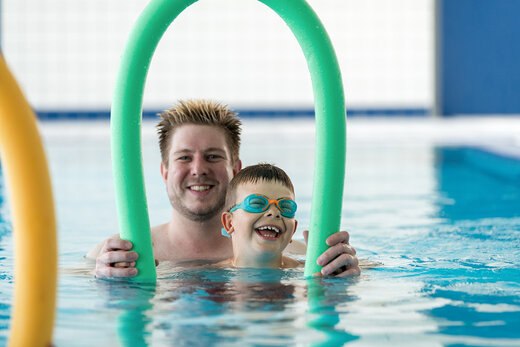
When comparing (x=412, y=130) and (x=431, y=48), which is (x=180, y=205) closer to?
(x=412, y=130)

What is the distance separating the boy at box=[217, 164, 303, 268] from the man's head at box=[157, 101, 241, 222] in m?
0.22

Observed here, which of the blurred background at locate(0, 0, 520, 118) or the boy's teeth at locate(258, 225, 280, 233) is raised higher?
the blurred background at locate(0, 0, 520, 118)

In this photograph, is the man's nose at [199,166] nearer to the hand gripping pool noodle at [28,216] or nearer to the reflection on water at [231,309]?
the reflection on water at [231,309]

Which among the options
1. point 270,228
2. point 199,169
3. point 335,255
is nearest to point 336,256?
point 335,255

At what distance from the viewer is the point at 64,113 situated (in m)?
14.7

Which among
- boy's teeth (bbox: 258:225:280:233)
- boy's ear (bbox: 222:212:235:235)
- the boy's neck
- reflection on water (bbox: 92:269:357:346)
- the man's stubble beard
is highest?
the man's stubble beard

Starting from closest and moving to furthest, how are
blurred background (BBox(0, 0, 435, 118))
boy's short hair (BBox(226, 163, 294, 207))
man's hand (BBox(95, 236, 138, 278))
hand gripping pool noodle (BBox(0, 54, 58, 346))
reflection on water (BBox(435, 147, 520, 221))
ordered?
hand gripping pool noodle (BBox(0, 54, 58, 346)), man's hand (BBox(95, 236, 138, 278)), boy's short hair (BBox(226, 163, 294, 207)), reflection on water (BBox(435, 147, 520, 221)), blurred background (BBox(0, 0, 435, 118))

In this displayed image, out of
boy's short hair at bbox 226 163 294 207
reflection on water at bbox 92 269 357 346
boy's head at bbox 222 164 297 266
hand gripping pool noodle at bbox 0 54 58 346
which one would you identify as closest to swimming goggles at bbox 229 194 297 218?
boy's head at bbox 222 164 297 266

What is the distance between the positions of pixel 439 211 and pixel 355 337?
152 inches

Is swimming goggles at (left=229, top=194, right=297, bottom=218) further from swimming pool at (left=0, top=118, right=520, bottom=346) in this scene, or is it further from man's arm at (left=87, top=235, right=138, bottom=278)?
man's arm at (left=87, top=235, right=138, bottom=278)

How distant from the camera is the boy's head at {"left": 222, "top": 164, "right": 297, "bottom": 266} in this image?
117 inches

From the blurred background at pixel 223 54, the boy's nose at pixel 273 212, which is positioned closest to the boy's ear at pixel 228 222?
the boy's nose at pixel 273 212

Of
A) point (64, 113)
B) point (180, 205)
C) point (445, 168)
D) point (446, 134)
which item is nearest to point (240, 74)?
point (64, 113)

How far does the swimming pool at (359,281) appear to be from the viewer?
2369 mm
